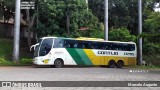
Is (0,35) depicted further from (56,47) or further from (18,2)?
(56,47)

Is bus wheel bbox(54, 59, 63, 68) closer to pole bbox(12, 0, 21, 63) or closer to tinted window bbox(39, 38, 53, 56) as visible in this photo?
tinted window bbox(39, 38, 53, 56)

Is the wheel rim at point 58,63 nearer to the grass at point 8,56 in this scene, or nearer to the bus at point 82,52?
the bus at point 82,52

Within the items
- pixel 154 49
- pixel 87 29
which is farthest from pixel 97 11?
pixel 154 49

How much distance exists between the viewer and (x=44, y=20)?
36906 millimetres

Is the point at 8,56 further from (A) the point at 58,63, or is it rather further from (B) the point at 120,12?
(B) the point at 120,12

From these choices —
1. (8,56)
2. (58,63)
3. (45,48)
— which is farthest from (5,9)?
(58,63)

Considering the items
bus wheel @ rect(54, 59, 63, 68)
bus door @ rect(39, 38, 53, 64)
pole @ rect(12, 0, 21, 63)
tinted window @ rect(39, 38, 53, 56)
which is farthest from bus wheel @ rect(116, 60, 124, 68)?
pole @ rect(12, 0, 21, 63)

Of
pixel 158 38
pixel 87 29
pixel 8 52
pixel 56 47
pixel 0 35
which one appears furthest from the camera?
pixel 0 35

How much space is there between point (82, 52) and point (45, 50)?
3.79 meters

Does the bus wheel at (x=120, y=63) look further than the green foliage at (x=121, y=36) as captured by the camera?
No

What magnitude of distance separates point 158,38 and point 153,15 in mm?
2010

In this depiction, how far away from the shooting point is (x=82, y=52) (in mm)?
32344

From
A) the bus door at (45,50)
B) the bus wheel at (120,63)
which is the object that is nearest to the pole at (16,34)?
the bus door at (45,50)

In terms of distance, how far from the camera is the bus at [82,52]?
100 ft
